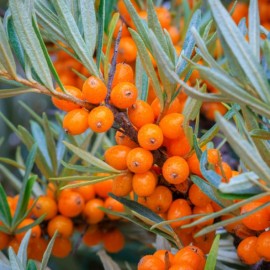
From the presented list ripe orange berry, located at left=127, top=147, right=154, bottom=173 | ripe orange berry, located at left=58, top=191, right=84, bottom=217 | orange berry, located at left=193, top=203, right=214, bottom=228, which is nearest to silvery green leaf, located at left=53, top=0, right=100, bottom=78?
ripe orange berry, located at left=127, top=147, right=154, bottom=173

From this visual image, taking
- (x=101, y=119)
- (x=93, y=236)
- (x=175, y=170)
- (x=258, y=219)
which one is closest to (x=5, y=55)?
(x=101, y=119)

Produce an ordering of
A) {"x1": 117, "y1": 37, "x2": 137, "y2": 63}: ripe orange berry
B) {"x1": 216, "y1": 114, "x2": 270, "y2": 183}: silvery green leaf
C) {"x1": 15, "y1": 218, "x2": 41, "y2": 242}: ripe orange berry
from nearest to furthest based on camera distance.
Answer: {"x1": 216, "y1": 114, "x2": 270, "y2": 183}: silvery green leaf → {"x1": 15, "y1": 218, "x2": 41, "y2": 242}: ripe orange berry → {"x1": 117, "y1": 37, "x2": 137, "y2": 63}: ripe orange berry

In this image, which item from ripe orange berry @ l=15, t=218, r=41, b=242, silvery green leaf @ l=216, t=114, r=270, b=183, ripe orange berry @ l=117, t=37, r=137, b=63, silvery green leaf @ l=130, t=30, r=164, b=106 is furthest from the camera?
ripe orange berry @ l=117, t=37, r=137, b=63

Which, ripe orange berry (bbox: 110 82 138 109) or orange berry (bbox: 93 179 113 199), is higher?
ripe orange berry (bbox: 110 82 138 109)

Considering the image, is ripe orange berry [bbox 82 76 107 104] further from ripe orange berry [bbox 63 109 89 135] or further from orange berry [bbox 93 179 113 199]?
orange berry [bbox 93 179 113 199]

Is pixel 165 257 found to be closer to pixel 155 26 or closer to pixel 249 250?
pixel 249 250

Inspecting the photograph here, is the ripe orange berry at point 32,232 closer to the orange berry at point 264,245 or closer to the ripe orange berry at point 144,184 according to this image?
the ripe orange berry at point 144,184
